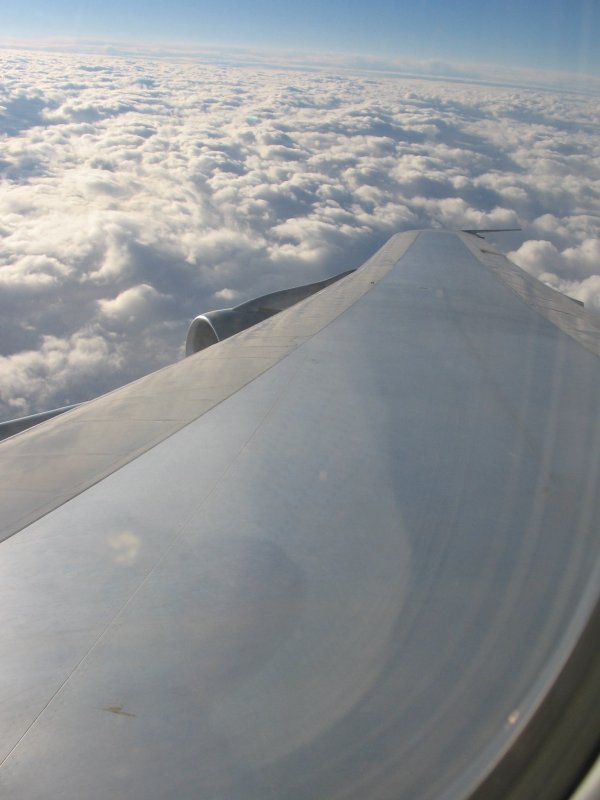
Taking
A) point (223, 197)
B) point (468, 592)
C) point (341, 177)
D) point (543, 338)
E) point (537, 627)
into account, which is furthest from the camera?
point (341, 177)

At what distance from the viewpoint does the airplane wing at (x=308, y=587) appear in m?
0.83

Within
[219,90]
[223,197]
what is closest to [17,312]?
[223,197]

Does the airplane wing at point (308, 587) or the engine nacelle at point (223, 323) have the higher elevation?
the airplane wing at point (308, 587)

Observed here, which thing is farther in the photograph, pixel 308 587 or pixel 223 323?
pixel 223 323

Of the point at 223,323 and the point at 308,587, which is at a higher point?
the point at 308,587

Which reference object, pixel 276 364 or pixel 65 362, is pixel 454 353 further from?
pixel 65 362

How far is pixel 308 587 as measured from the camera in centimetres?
123

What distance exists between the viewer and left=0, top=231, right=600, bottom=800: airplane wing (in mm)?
827

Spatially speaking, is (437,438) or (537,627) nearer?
(537,627)

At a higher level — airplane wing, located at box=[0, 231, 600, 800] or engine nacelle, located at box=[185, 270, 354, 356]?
airplane wing, located at box=[0, 231, 600, 800]

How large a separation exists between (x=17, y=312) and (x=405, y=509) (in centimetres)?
7796

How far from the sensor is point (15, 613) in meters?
1.18

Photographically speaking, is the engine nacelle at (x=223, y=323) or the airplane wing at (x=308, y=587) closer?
the airplane wing at (x=308, y=587)

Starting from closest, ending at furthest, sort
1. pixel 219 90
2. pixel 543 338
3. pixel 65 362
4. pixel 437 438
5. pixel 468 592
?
pixel 468 592 → pixel 437 438 → pixel 543 338 → pixel 65 362 → pixel 219 90
